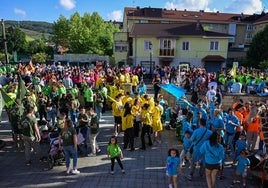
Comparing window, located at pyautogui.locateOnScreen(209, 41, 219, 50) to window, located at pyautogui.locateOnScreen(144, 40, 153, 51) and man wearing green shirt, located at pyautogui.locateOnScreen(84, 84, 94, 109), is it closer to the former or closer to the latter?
window, located at pyautogui.locateOnScreen(144, 40, 153, 51)

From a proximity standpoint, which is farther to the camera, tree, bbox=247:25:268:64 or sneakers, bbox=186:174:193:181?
tree, bbox=247:25:268:64

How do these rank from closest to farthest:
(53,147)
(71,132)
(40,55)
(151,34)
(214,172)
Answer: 1. (214,172)
2. (71,132)
3. (53,147)
4. (151,34)
5. (40,55)

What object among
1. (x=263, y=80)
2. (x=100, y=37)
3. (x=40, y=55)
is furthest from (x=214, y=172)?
(x=100, y=37)

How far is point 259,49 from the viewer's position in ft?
136

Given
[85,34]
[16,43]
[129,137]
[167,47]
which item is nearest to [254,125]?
[129,137]

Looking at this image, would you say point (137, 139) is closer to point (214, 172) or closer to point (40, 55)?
point (214, 172)

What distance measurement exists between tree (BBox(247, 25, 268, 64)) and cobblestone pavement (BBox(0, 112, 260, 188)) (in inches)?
1411

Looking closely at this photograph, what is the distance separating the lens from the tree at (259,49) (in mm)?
41031

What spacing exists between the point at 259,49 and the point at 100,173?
128 feet

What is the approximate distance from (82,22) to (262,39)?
32600 millimetres

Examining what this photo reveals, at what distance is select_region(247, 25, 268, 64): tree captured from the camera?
41.0 metres

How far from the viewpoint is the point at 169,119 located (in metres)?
13.5

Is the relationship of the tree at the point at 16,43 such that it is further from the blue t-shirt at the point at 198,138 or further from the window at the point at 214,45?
the blue t-shirt at the point at 198,138

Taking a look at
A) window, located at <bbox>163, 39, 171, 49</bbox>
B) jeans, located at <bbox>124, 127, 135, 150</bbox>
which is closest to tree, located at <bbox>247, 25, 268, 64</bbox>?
window, located at <bbox>163, 39, 171, 49</bbox>
